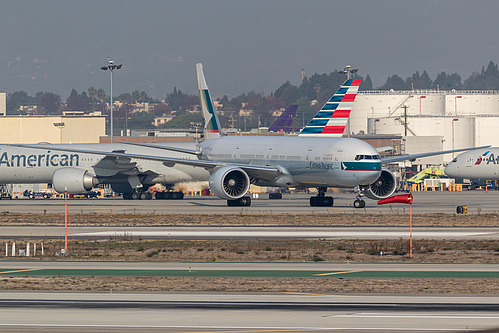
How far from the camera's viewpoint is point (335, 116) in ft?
225

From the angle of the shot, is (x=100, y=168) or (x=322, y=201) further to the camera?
(x=100, y=168)

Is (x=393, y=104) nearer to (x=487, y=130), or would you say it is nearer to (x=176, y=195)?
(x=487, y=130)

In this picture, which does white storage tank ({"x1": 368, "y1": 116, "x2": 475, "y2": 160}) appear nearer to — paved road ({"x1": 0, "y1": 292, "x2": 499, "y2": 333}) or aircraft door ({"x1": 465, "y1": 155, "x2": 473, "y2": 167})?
aircraft door ({"x1": 465, "y1": 155, "x2": 473, "y2": 167})

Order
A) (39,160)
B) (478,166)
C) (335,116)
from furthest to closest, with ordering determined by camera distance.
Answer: (478,166) < (39,160) < (335,116)

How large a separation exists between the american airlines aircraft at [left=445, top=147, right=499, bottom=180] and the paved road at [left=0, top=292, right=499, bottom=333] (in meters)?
70.4

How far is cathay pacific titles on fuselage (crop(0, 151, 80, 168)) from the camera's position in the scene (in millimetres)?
76375

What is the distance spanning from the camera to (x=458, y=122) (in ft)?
532

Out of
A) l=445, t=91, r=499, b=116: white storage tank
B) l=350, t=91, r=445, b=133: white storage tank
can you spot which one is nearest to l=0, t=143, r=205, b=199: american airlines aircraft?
l=350, t=91, r=445, b=133: white storage tank

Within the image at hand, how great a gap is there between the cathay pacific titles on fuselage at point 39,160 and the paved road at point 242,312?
53.3 metres

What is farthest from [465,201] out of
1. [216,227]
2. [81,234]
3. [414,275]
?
[414,275]

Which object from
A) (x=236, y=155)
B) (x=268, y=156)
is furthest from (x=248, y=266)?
(x=236, y=155)

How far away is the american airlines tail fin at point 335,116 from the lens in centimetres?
6838

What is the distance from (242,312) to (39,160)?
2324 inches

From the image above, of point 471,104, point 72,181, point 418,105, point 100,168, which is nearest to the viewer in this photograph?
point 72,181
